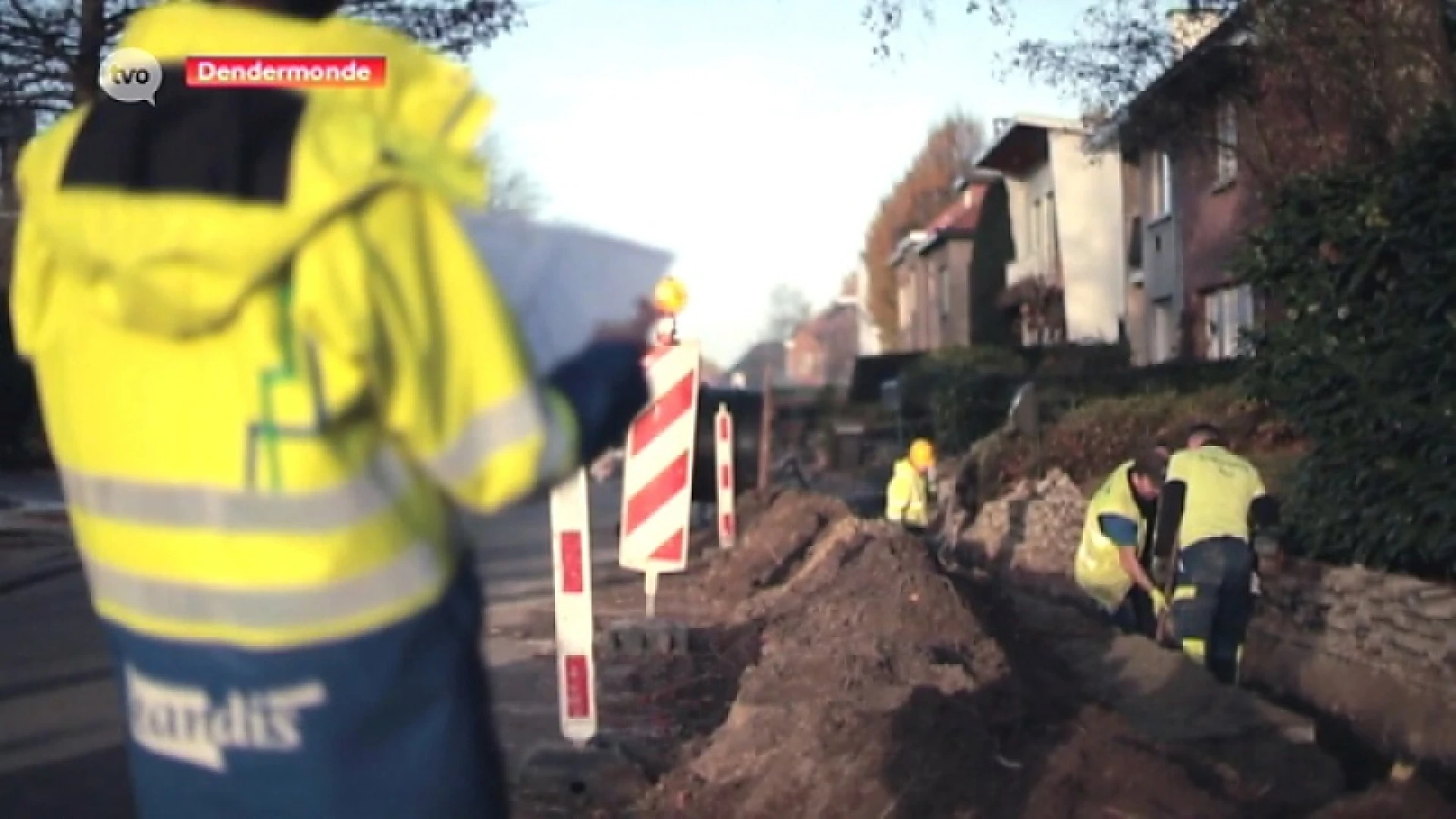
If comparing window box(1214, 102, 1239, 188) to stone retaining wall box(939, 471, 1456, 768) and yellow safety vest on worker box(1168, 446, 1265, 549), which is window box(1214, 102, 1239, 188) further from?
yellow safety vest on worker box(1168, 446, 1265, 549)

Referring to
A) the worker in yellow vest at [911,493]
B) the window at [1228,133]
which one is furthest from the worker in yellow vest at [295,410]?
the window at [1228,133]

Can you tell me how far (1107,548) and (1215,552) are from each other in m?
1.93

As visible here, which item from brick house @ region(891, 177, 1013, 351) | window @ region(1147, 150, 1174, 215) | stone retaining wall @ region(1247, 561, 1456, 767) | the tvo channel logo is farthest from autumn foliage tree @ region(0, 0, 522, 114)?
brick house @ region(891, 177, 1013, 351)

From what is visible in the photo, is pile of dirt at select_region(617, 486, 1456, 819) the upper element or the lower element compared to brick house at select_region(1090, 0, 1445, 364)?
lower

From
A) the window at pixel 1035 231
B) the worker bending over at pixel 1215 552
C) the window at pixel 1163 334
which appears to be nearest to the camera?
the worker bending over at pixel 1215 552

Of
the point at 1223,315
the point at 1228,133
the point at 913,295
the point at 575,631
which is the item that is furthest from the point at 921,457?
the point at 913,295

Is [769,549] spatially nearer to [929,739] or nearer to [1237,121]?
[1237,121]

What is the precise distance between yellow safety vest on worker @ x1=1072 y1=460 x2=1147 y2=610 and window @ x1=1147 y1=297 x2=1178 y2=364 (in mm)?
23576

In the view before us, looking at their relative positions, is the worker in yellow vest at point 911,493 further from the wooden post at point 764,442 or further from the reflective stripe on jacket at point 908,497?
the wooden post at point 764,442

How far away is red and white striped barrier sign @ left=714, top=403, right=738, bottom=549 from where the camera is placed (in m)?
18.8

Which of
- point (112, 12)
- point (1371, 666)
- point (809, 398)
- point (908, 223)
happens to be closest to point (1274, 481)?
point (1371, 666)

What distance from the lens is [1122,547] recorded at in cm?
1263

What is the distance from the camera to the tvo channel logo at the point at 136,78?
2.39m

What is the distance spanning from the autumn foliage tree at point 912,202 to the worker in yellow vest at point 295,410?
87526 mm
